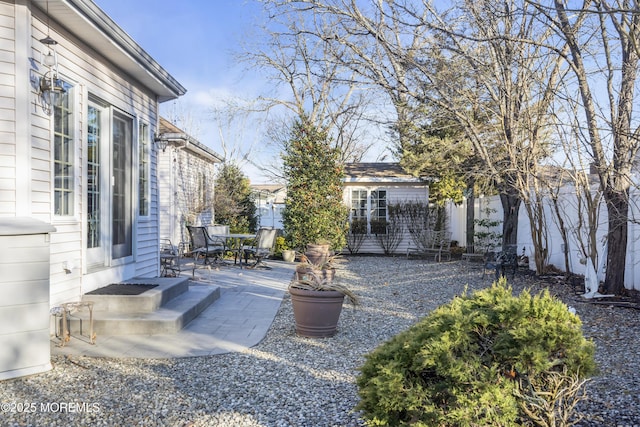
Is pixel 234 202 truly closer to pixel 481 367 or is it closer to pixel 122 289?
pixel 122 289

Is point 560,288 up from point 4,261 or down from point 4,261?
down

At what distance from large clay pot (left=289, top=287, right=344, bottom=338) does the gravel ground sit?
13 centimetres

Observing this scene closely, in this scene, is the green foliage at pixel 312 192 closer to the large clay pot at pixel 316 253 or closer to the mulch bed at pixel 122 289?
the large clay pot at pixel 316 253

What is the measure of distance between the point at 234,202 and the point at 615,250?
42.8ft

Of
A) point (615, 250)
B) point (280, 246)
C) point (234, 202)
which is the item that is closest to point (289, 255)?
point (280, 246)

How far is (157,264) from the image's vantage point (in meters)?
8.20

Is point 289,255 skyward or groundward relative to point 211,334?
skyward

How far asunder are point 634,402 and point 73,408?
386 centimetres

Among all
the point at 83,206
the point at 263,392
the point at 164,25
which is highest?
the point at 164,25

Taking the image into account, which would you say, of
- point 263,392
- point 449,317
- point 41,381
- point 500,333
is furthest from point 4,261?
point 500,333

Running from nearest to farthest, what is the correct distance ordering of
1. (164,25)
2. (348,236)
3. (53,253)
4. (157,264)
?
1. (53,253)
2. (157,264)
3. (164,25)
4. (348,236)

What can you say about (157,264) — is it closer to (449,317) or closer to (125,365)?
(125,365)

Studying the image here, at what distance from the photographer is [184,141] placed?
497 inches

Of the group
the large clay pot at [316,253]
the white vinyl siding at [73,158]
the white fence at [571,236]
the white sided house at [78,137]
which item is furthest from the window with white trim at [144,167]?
the white fence at [571,236]
